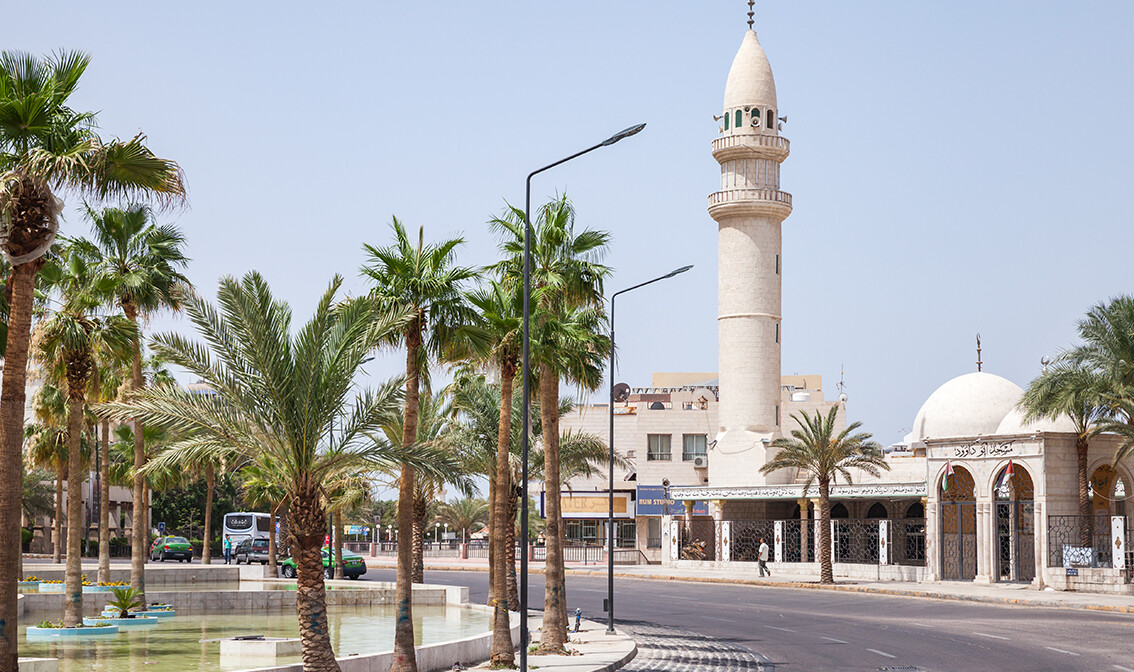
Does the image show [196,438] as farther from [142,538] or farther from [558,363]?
[142,538]

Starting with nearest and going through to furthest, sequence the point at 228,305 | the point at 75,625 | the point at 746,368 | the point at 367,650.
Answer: the point at 228,305, the point at 367,650, the point at 75,625, the point at 746,368

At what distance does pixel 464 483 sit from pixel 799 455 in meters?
33.8

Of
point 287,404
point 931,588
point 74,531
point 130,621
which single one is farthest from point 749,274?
point 287,404

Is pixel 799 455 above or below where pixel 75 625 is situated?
above

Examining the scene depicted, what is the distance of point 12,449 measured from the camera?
1543 centimetres

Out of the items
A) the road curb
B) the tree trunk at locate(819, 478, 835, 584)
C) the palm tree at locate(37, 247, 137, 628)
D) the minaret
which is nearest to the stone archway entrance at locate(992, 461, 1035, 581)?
the road curb

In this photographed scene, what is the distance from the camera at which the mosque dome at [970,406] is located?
5644 cm

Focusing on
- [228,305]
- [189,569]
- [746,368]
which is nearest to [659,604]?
[189,569]

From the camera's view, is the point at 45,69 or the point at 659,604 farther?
the point at 659,604

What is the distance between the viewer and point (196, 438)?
1741 centimetres

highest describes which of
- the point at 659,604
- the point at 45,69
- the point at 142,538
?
the point at 45,69

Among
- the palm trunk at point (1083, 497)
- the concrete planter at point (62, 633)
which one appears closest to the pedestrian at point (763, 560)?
the palm trunk at point (1083, 497)

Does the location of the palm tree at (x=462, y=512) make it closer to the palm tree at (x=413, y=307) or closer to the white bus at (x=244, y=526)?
the white bus at (x=244, y=526)

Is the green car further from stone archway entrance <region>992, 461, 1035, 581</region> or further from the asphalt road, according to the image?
stone archway entrance <region>992, 461, 1035, 581</region>
